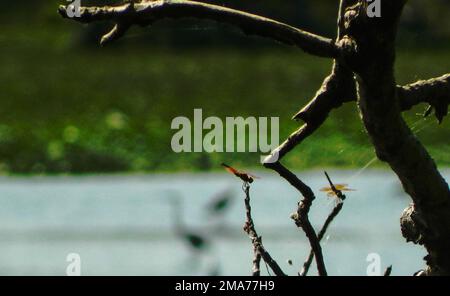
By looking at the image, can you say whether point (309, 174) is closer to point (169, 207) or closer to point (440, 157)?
point (169, 207)

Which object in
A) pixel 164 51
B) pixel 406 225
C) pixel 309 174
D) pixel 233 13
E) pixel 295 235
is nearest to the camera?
pixel 233 13

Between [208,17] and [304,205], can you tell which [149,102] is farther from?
[208,17]

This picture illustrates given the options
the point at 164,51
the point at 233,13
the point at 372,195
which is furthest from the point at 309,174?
the point at 164,51

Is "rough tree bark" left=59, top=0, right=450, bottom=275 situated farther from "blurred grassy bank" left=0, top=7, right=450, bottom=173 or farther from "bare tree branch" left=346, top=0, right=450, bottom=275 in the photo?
"blurred grassy bank" left=0, top=7, right=450, bottom=173

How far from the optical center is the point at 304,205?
1.30 m

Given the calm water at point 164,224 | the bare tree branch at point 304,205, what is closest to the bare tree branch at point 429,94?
the bare tree branch at point 304,205

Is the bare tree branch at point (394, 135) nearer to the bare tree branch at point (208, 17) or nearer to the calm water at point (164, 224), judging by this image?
the bare tree branch at point (208, 17)

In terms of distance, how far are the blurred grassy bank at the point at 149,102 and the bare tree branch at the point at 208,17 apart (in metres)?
2.06

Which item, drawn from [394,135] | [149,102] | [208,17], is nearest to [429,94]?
[394,135]

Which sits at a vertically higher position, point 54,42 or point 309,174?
point 54,42

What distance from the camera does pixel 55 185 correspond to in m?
4.91

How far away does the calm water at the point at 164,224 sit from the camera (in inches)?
126
